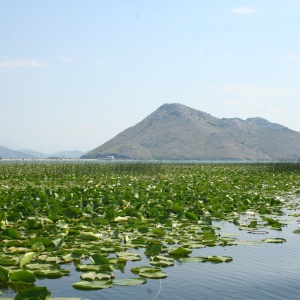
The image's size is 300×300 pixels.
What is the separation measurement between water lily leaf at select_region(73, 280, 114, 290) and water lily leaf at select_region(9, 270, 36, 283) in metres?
0.41

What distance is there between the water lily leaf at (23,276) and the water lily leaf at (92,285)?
1.35ft

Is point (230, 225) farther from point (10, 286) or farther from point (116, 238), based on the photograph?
point (10, 286)

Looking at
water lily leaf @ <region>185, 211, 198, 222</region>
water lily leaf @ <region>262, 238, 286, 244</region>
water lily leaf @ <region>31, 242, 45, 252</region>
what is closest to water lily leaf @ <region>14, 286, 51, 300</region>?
water lily leaf @ <region>31, 242, 45, 252</region>

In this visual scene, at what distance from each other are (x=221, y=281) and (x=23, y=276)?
2.04m

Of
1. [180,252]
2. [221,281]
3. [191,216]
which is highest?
[191,216]

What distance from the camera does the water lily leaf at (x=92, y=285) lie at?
14.9ft

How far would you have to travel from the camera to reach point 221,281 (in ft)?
16.6

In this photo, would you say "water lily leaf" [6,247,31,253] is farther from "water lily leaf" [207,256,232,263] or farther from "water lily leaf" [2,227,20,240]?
"water lily leaf" [207,256,232,263]

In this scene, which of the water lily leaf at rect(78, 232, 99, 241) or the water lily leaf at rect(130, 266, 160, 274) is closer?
the water lily leaf at rect(130, 266, 160, 274)

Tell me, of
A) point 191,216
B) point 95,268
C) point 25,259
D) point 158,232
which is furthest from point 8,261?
point 191,216

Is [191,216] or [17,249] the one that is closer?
[17,249]

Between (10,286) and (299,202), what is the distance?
1044 centimetres

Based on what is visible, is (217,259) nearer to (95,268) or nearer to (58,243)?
(95,268)

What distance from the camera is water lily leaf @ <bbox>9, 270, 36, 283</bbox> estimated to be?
4.52 metres
